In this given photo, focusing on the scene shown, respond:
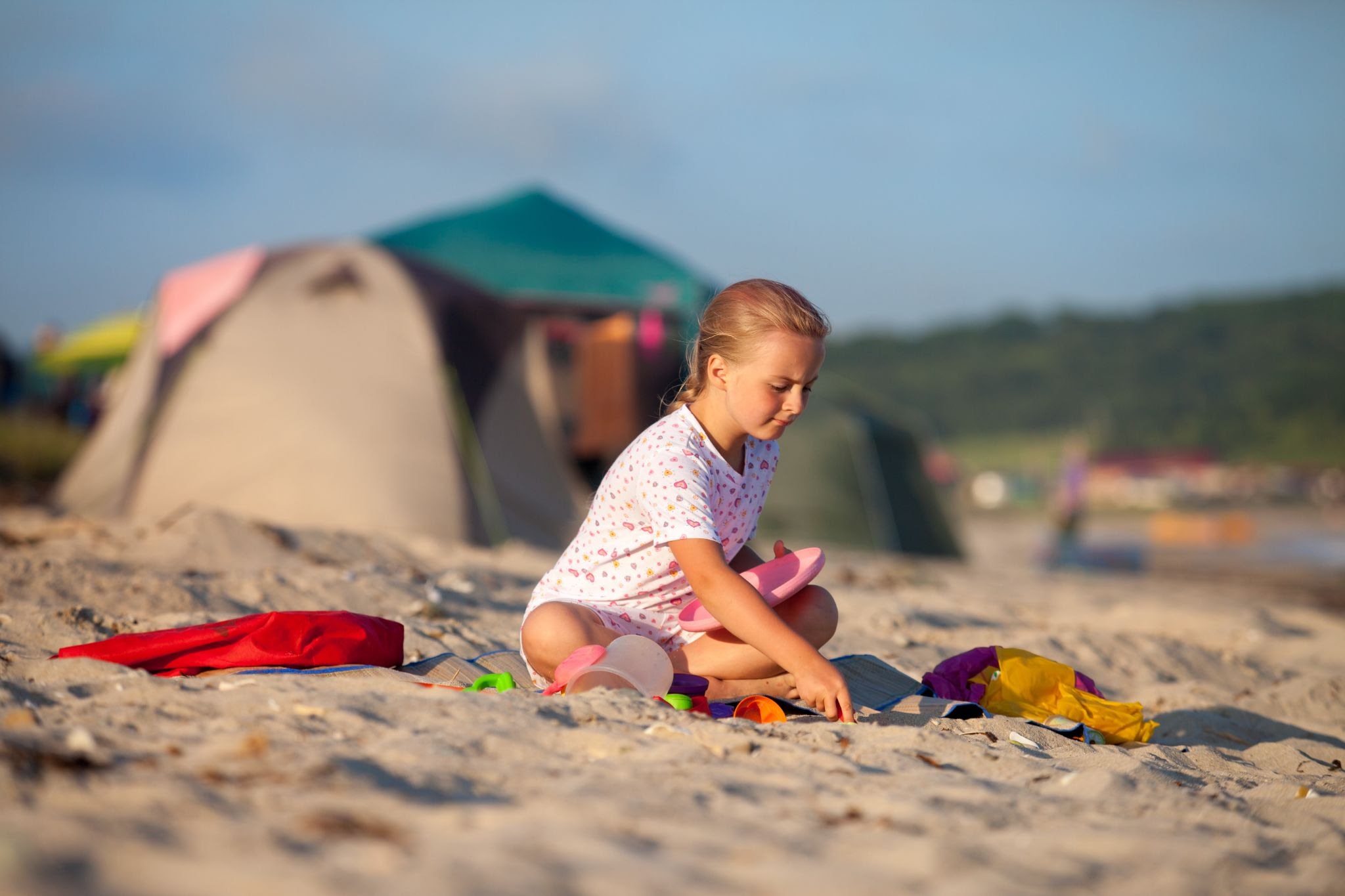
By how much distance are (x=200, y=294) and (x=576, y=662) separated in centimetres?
555

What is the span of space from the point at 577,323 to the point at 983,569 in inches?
202

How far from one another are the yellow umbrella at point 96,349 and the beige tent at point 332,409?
364 inches

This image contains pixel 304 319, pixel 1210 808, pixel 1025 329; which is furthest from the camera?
pixel 1025 329

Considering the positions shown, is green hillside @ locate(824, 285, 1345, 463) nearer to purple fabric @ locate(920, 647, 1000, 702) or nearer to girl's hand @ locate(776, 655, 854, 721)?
purple fabric @ locate(920, 647, 1000, 702)

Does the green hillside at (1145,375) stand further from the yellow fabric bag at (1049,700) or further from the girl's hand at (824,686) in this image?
the girl's hand at (824,686)

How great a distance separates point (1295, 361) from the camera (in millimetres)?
51156

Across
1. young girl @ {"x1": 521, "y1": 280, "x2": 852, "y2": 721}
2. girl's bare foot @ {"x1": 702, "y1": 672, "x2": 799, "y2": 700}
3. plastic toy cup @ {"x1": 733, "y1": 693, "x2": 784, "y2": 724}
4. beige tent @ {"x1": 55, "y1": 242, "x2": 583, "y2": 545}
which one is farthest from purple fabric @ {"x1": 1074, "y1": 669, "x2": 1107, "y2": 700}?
beige tent @ {"x1": 55, "y1": 242, "x2": 583, "y2": 545}

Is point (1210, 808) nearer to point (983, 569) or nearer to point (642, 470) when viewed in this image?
point (642, 470)

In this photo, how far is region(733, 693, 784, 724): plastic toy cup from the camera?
7.77 feet

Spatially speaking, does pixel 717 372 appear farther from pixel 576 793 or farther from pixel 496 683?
pixel 576 793

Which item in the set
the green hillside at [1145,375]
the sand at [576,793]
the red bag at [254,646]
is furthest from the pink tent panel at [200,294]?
the green hillside at [1145,375]

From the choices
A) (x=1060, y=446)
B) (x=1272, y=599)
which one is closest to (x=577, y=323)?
(x=1272, y=599)

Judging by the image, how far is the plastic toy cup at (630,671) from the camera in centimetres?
230

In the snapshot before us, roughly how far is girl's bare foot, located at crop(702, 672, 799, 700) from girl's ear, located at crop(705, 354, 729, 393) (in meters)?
0.67
